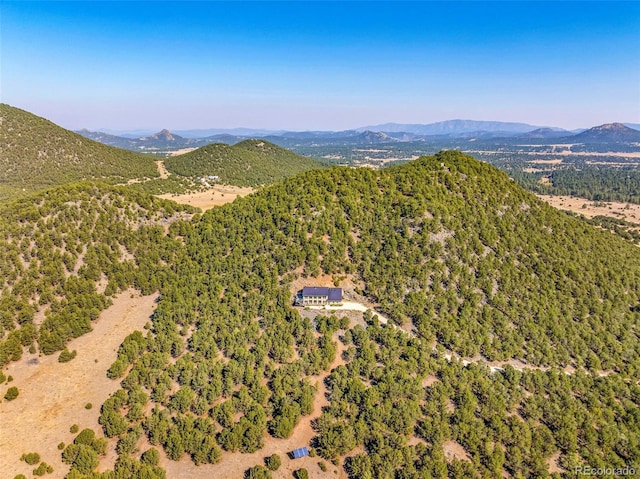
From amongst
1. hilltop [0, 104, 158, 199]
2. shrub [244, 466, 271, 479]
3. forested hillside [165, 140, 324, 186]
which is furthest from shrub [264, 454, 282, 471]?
forested hillside [165, 140, 324, 186]

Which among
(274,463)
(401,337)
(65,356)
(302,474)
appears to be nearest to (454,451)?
(401,337)

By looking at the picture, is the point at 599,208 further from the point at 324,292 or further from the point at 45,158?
the point at 45,158

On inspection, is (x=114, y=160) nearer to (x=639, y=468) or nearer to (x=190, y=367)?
(x=190, y=367)

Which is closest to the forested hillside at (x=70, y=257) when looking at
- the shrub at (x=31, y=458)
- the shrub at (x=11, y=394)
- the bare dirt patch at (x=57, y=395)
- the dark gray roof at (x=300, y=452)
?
the bare dirt patch at (x=57, y=395)

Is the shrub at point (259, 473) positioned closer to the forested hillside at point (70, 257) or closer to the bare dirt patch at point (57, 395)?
the bare dirt patch at point (57, 395)

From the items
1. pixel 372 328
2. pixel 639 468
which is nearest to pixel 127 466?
pixel 372 328
